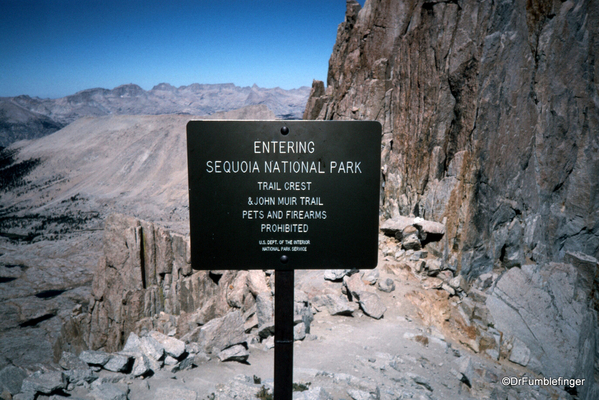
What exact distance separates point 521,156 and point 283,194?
1182 centimetres

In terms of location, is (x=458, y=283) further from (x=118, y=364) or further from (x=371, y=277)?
(x=118, y=364)

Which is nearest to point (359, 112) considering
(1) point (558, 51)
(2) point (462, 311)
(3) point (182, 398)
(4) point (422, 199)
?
(4) point (422, 199)

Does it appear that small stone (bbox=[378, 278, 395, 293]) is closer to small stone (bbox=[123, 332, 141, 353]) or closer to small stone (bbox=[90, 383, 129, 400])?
small stone (bbox=[123, 332, 141, 353])

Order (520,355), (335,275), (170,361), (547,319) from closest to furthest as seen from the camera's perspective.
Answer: (170,361) < (520,355) < (335,275) < (547,319)

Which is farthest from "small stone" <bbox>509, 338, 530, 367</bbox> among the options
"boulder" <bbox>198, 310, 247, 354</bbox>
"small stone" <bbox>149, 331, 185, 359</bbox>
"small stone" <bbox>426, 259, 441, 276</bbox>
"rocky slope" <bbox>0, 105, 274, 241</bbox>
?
"rocky slope" <bbox>0, 105, 274, 241</bbox>

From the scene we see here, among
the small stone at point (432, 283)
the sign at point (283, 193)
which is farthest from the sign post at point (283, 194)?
the small stone at point (432, 283)

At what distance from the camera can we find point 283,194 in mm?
3119

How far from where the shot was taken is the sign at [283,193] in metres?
3.08

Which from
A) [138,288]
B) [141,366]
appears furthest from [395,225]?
[138,288]

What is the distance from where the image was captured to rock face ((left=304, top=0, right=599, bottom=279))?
37.8ft

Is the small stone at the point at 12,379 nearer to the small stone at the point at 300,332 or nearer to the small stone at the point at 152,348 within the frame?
the small stone at the point at 152,348

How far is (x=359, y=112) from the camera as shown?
2028 cm

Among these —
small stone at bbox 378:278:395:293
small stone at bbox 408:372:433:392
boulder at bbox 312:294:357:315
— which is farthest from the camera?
small stone at bbox 378:278:395:293

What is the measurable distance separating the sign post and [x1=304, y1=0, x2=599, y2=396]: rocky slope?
9483 mm
